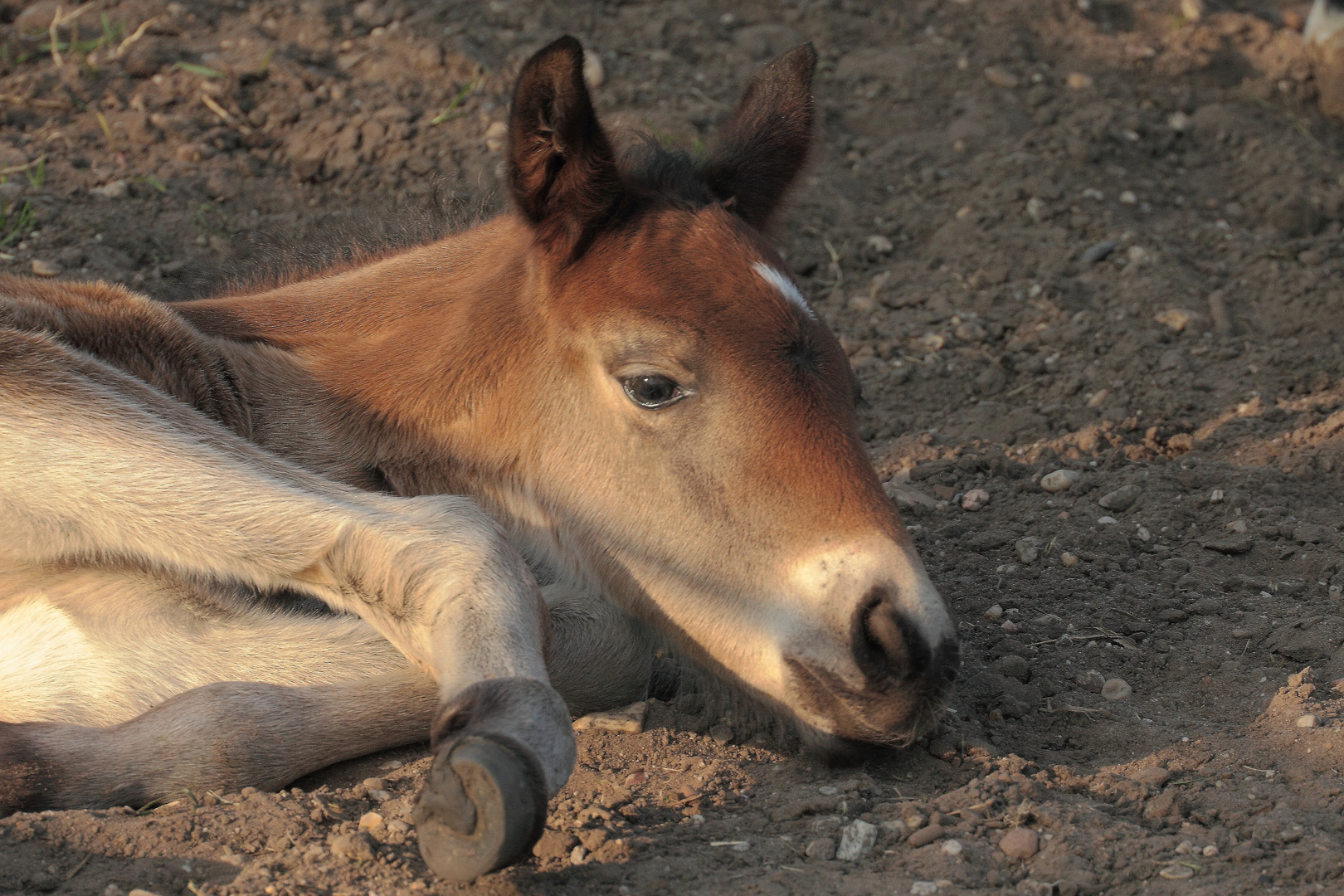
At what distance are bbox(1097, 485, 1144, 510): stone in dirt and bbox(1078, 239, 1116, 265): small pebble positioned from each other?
80.6 inches

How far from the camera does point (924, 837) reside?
8.73 feet

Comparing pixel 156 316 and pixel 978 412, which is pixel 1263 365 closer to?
pixel 978 412

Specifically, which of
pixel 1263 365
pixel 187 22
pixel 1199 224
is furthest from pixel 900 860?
pixel 187 22

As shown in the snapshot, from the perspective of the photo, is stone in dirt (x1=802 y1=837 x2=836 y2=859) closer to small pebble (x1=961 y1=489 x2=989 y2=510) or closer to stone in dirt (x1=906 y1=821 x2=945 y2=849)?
stone in dirt (x1=906 y1=821 x2=945 y2=849)

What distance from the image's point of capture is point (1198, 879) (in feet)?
8.09

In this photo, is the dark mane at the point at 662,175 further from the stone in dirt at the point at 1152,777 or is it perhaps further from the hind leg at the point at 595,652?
the stone in dirt at the point at 1152,777

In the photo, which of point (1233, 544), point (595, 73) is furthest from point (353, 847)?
point (595, 73)

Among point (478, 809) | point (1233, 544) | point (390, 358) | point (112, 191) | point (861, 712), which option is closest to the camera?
point (478, 809)

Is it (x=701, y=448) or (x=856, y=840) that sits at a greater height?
(x=701, y=448)

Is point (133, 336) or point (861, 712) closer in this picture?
point (861, 712)

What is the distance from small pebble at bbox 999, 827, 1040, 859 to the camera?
2.59 metres

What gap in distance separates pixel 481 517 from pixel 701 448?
606 millimetres

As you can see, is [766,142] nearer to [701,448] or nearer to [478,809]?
[701,448]

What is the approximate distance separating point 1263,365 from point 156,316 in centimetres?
447
